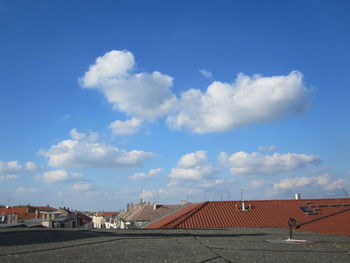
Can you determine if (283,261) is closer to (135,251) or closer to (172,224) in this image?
(135,251)

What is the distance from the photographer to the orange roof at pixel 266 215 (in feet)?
98.3

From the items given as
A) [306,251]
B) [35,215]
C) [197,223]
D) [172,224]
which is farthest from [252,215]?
[35,215]

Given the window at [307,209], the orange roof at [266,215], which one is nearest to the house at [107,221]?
the orange roof at [266,215]

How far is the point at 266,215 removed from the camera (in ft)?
110

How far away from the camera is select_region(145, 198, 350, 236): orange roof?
1179 inches

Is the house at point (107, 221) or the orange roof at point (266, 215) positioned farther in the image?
the house at point (107, 221)

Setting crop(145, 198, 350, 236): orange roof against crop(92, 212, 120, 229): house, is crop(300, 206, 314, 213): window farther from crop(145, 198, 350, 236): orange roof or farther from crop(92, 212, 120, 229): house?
crop(92, 212, 120, 229): house

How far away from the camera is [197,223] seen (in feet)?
101

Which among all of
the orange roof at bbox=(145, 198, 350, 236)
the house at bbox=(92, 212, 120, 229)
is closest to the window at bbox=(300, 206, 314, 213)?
the orange roof at bbox=(145, 198, 350, 236)

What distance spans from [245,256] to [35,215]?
87356 millimetres

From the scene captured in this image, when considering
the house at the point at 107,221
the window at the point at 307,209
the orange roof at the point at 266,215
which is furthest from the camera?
the house at the point at 107,221

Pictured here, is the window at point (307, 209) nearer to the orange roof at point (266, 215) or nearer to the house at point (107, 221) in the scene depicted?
the orange roof at point (266, 215)

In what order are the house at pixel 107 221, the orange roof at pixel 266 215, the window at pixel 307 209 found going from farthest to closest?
1. the house at pixel 107 221
2. the window at pixel 307 209
3. the orange roof at pixel 266 215

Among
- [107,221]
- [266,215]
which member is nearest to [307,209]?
[266,215]
